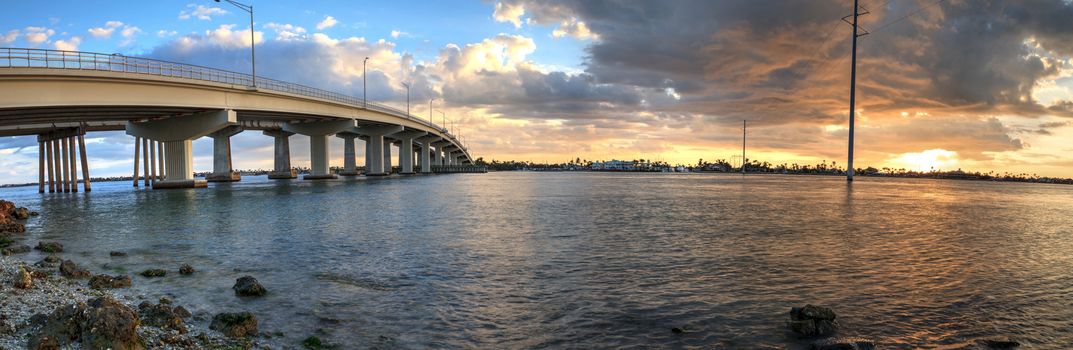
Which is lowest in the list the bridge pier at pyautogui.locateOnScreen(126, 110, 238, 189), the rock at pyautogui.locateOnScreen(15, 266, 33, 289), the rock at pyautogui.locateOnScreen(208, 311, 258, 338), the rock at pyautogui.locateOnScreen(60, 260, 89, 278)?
the rock at pyautogui.locateOnScreen(208, 311, 258, 338)

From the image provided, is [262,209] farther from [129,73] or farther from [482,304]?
[482,304]

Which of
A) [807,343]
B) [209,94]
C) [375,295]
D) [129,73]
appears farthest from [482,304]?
[209,94]

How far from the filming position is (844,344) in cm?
855

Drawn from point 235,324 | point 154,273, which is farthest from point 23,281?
point 235,324

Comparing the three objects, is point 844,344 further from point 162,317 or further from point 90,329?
point 162,317

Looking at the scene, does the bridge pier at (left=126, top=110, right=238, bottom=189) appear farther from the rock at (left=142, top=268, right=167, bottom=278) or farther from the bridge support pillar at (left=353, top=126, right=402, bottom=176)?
the rock at (left=142, top=268, right=167, bottom=278)

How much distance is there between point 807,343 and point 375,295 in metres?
8.92

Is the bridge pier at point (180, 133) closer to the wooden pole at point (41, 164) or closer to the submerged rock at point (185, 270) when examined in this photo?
the wooden pole at point (41, 164)

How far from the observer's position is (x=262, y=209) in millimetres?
38062

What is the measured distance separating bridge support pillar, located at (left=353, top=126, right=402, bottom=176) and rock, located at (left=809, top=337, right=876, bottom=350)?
376 feet

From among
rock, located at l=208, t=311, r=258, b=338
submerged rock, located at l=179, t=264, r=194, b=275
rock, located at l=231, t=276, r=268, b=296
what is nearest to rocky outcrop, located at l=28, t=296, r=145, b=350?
rock, located at l=208, t=311, r=258, b=338

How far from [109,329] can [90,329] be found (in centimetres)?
26

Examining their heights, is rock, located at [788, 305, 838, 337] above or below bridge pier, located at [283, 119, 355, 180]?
below

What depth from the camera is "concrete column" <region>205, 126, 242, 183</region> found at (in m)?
92.4
